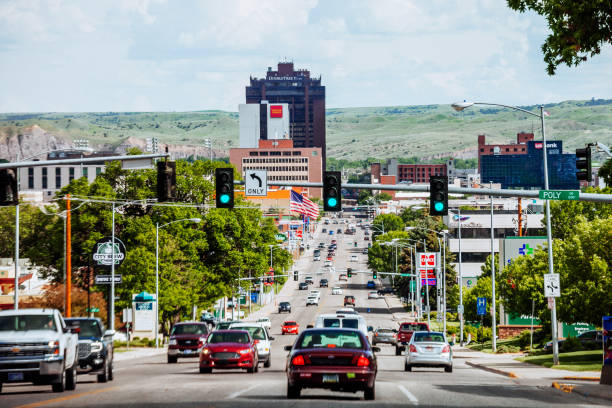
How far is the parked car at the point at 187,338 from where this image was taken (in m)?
43.5

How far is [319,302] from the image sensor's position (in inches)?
5285

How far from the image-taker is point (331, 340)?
2177 centimetres

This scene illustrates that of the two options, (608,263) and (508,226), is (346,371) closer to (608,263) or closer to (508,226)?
(608,263)

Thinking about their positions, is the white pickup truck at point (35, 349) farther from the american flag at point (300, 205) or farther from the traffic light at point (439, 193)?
the american flag at point (300, 205)

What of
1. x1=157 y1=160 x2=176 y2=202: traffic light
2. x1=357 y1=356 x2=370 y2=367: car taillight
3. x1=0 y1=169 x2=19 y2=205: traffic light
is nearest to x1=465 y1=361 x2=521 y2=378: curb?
x1=157 y1=160 x2=176 y2=202: traffic light

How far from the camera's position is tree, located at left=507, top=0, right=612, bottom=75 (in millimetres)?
22406

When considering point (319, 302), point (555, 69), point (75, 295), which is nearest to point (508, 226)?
point (319, 302)

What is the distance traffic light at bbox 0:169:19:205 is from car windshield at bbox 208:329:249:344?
27.4 feet

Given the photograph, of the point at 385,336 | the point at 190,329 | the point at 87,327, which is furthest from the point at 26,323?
the point at 385,336

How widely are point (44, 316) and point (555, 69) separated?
1447cm

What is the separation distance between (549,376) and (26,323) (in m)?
19.4

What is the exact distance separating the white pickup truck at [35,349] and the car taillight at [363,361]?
Result: 7547 mm

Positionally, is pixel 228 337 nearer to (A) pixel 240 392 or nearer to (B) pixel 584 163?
(A) pixel 240 392

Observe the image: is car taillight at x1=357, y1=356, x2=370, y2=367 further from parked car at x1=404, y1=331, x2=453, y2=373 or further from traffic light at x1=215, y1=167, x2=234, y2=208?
parked car at x1=404, y1=331, x2=453, y2=373
